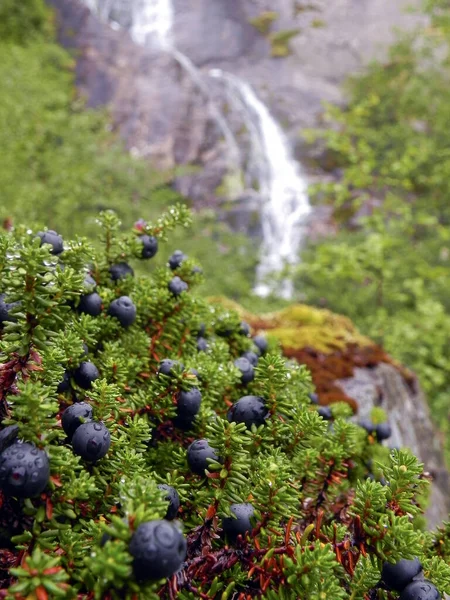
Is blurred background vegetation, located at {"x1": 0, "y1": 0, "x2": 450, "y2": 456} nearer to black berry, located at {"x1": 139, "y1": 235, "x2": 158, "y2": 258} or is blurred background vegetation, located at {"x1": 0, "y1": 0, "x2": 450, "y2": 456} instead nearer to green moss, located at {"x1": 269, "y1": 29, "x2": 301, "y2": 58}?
black berry, located at {"x1": 139, "y1": 235, "x2": 158, "y2": 258}

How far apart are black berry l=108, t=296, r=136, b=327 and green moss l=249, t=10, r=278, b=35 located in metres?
23.0

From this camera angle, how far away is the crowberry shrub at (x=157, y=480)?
2.56 feet

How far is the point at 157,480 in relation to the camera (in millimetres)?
1049

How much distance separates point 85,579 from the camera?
0.79m

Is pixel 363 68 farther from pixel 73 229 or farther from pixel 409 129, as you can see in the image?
pixel 73 229

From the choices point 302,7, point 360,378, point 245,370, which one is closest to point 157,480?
point 245,370

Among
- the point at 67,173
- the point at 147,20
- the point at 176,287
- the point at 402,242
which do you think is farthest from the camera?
the point at 147,20

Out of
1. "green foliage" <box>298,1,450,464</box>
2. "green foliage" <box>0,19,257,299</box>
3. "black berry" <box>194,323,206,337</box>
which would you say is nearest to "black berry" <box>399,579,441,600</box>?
"black berry" <box>194,323,206,337</box>

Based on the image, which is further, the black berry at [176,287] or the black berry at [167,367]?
the black berry at [176,287]

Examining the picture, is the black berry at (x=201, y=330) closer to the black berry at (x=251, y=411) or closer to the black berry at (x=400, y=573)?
the black berry at (x=251, y=411)

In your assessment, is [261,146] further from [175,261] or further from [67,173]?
[175,261]

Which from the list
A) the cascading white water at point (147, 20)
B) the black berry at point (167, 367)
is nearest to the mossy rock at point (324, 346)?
the black berry at point (167, 367)

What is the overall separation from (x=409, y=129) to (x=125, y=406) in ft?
45.8

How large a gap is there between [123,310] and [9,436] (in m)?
0.61
